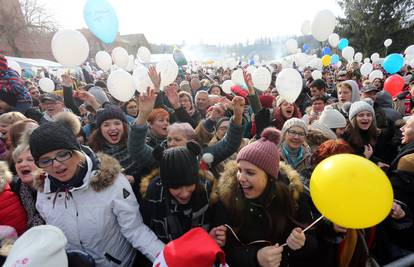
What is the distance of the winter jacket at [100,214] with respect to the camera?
1.71 m

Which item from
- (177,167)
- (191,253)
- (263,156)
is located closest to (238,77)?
(263,156)

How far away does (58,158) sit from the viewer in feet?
5.36

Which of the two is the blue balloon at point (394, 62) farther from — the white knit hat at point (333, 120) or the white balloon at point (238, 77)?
the white knit hat at point (333, 120)

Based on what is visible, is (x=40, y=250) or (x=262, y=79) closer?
(x=40, y=250)

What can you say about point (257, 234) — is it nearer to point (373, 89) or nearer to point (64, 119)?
point (64, 119)

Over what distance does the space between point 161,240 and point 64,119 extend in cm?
A: 164

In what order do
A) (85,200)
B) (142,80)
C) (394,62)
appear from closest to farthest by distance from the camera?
(85,200)
(142,80)
(394,62)

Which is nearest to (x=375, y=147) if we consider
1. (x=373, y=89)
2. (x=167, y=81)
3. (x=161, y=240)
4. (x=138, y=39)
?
(x=373, y=89)

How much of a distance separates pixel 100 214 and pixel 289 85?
12.1 feet

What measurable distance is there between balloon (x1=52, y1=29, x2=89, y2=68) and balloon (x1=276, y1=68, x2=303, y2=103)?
3485 mm

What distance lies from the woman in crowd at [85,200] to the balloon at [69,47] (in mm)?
3201

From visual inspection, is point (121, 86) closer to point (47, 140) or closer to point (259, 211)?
point (47, 140)

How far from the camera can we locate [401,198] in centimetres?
190

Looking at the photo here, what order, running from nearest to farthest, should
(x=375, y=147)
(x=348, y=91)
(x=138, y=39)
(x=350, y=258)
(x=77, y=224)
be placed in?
(x=77, y=224)
(x=350, y=258)
(x=375, y=147)
(x=348, y=91)
(x=138, y=39)
